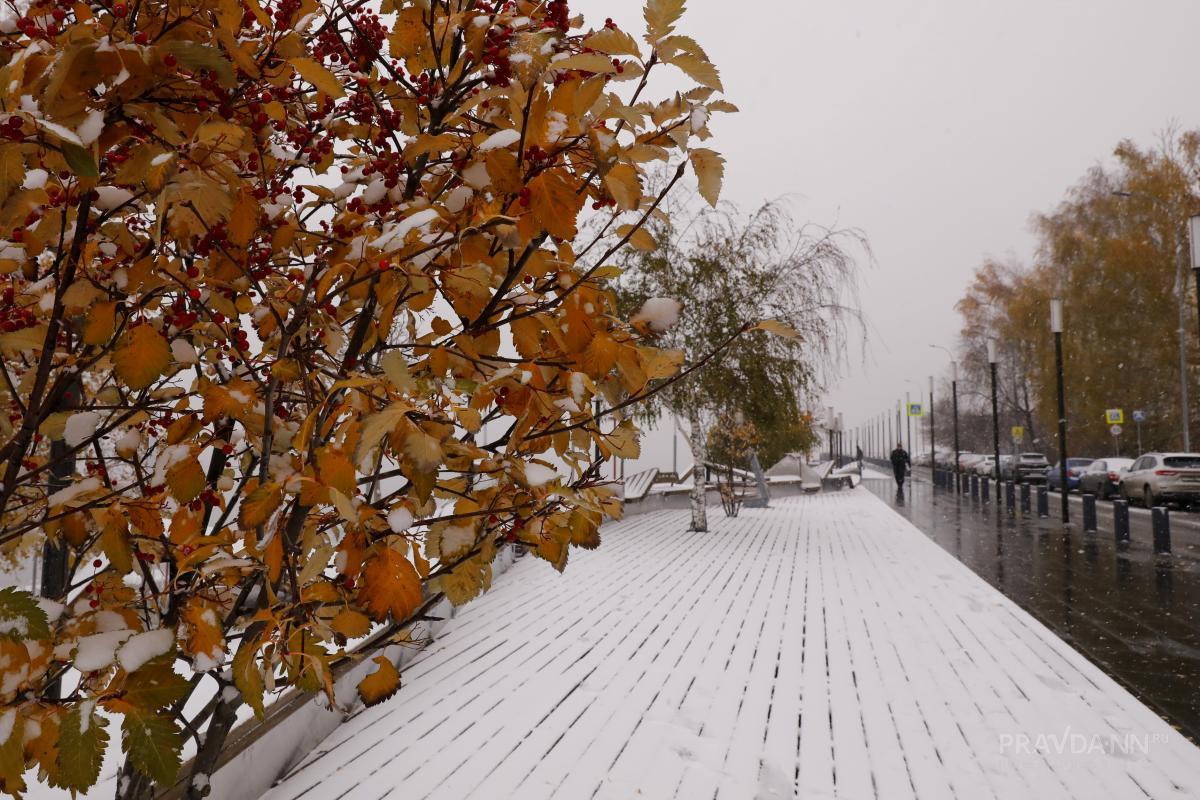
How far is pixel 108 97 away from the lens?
1.07 m

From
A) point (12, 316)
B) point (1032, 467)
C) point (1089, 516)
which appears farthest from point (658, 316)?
point (1032, 467)

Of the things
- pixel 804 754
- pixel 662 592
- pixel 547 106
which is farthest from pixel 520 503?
pixel 662 592

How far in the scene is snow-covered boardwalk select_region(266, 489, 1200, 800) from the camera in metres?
3.16

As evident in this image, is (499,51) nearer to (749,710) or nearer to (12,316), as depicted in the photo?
(12,316)

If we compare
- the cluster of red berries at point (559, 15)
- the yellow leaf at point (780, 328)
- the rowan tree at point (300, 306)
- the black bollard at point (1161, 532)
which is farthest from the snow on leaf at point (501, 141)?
the black bollard at point (1161, 532)

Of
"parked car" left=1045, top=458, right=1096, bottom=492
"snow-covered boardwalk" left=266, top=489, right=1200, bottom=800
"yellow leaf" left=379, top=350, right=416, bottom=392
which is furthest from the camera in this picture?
"parked car" left=1045, top=458, right=1096, bottom=492

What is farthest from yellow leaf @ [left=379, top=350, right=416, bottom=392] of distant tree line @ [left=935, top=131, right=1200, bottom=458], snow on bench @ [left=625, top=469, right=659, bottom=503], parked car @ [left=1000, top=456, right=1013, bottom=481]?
parked car @ [left=1000, top=456, right=1013, bottom=481]

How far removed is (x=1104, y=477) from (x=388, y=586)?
28124 millimetres

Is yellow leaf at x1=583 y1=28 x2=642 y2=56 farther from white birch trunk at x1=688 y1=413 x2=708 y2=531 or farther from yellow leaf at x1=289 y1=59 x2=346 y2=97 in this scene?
white birch trunk at x1=688 y1=413 x2=708 y2=531

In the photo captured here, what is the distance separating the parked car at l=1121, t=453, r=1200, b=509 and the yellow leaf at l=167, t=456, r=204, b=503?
74.1 feet

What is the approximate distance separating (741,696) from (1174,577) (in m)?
7.67

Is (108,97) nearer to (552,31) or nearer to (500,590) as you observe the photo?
(552,31)

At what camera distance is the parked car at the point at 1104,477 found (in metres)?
22.8

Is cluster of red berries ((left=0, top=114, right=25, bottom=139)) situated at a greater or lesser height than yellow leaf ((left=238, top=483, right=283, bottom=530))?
greater
